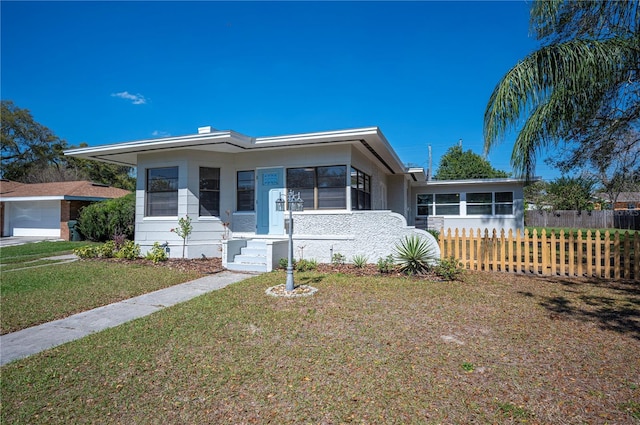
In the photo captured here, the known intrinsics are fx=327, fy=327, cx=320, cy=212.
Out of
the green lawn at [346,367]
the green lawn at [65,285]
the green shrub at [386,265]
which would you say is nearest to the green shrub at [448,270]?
the green shrub at [386,265]

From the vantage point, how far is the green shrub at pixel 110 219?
1474 centimetres

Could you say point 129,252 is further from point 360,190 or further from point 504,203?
point 504,203

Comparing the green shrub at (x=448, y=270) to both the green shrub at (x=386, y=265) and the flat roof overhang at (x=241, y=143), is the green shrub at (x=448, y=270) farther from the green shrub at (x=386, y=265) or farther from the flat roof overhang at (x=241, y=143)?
the flat roof overhang at (x=241, y=143)

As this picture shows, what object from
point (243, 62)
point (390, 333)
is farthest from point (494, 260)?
point (243, 62)

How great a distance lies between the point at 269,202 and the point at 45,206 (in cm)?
1719

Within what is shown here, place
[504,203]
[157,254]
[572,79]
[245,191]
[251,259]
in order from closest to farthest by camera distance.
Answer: [572,79], [251,259], [157,254], [245,191], [504,203]

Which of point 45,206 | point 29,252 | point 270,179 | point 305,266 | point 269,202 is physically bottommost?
point 29,252

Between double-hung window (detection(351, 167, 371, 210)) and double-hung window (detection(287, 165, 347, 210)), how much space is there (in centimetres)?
42

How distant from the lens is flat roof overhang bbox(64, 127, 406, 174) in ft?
28.8

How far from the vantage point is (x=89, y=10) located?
917 cm

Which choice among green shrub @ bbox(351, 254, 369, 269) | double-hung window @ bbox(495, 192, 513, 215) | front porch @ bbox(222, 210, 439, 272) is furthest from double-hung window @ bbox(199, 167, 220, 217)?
double-hung window @ bbox(495, 192, 513, 215)

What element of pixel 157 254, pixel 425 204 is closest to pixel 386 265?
pixel 157 254

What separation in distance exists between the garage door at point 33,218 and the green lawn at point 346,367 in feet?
62.1

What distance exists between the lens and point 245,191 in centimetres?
1075
